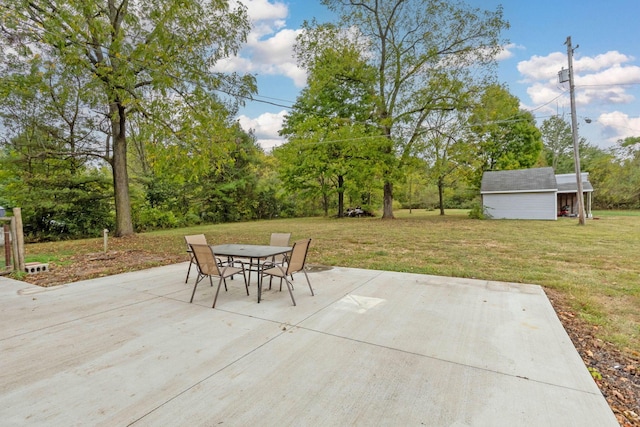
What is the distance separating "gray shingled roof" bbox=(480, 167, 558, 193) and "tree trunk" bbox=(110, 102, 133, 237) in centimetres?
2098


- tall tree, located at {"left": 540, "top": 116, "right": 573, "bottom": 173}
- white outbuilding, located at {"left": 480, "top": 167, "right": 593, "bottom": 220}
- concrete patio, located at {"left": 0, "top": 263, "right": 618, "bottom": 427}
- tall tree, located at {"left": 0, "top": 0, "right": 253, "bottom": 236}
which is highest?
tall tree, located at {"left": 540, "top": 116, "right": 573, "bottom": 173}

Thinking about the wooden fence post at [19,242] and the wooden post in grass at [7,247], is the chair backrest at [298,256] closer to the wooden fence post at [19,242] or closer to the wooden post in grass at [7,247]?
the wooden fence post at [19,242]

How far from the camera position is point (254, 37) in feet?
36.5

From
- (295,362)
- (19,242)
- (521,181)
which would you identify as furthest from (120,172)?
(521,181)

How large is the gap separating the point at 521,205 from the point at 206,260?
21.4m

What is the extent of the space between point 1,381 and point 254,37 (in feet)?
38.8

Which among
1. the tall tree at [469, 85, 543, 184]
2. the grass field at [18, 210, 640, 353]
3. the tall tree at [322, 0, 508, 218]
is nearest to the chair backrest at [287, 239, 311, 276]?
the grass field at [18, 210, 640, 353]

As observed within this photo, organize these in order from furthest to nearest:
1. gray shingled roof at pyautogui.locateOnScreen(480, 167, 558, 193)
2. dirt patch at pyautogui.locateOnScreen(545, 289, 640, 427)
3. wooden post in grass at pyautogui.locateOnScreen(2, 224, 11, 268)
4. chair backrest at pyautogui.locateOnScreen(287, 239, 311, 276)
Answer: gray shingled roof at pyautogui.locateOnScreen(480, 167, 558, 193), wooden post in grass at pyautogui.locateOnScreen(2, 224, 11, 268), chair backrest at pyautogui.locateOnScreen(287, 239, 311, 276), dirt patch at pyautogui.locateOnScreen(545, 289, 640, 427)

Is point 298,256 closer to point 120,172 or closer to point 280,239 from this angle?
point 280,239

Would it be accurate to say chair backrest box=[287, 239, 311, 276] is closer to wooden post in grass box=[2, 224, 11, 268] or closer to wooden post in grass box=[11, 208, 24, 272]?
wooden post in grass box=[11, 208, 24, 272]

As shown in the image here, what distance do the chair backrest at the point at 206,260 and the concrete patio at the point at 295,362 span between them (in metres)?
0.46

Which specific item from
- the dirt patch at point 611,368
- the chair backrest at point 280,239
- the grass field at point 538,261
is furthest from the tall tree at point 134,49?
the dirt patch at point 611,368

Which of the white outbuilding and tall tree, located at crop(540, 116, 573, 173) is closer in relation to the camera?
the white outbuilding

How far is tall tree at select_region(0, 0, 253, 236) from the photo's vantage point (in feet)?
24.7
